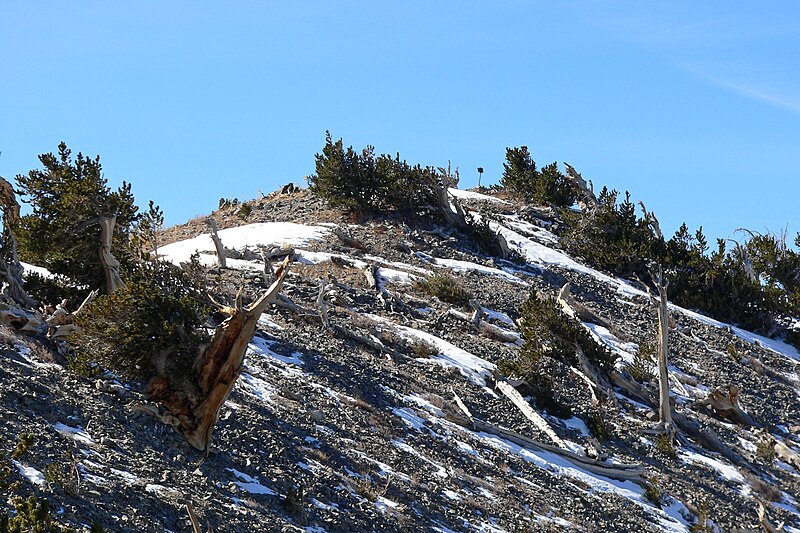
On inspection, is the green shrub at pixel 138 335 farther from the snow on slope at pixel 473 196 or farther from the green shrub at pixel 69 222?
the snow on slope at pixel 473 196

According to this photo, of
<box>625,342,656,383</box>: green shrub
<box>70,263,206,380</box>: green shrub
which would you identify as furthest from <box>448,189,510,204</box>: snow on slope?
<box>70,263,206,380</box>: green shrub

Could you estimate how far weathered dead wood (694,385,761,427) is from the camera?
21.3 meters

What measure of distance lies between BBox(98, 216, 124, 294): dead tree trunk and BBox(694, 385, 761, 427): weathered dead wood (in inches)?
543

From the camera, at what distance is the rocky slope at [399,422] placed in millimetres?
10898

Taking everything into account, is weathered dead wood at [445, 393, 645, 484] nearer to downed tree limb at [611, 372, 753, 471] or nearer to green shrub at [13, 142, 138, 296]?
downed tree limb at [611, 372, 753, 471]

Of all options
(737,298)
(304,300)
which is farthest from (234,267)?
(737,298)

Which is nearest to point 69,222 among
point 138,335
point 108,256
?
point 108,256

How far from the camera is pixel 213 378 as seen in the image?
12703 mm

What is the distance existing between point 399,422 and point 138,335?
16.9ft

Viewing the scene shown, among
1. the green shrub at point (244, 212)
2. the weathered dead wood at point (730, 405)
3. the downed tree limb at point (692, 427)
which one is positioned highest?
the green shrub at point (244, 212)

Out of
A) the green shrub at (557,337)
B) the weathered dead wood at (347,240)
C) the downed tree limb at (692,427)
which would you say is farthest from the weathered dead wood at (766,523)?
the weathered dead wood at (347,240)

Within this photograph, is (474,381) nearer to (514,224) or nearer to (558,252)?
(558,252)

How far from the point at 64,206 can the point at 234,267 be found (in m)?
6.99

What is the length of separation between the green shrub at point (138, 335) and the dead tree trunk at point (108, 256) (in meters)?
3.80
